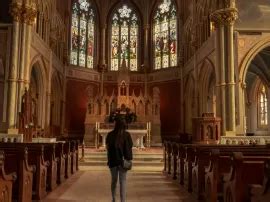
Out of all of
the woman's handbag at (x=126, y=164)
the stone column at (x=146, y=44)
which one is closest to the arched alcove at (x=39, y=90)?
the stone column at (x=146, y=44)

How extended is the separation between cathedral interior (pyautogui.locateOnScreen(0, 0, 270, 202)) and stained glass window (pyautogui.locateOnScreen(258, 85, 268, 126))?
0.29 feet

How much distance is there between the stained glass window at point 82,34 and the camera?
97.6ft

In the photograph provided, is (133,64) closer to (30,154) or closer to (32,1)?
(32,1)

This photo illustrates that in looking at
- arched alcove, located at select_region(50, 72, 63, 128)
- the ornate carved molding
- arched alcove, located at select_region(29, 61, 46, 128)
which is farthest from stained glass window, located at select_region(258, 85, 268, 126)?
the ornate carved molding

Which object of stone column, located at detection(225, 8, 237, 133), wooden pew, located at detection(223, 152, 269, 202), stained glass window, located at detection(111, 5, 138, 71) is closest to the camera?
wooden pew, located at detection(223, 152, 269, 202)

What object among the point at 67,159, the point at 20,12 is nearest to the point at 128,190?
the point at 67,159

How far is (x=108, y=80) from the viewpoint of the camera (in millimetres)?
30859

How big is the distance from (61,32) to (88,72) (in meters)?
4.56

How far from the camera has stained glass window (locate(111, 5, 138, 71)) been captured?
31969 mm

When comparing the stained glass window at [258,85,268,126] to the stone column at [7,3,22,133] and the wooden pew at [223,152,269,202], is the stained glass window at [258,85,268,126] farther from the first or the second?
the wooden pew at [223,152,269,202]

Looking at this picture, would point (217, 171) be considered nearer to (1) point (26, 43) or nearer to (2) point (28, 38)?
(1) point (26, 43)

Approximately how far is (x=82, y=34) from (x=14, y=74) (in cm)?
1398

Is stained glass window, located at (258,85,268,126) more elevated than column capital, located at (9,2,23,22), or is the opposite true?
column capital, located at (9,2,23,22)

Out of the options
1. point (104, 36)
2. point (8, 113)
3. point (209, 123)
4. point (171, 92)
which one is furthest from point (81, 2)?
point (209, 123)
